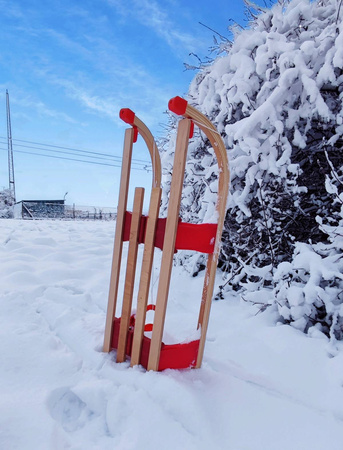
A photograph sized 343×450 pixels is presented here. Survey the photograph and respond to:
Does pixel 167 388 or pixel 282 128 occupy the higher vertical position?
pixel 282 128

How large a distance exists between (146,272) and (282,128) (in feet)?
5.34

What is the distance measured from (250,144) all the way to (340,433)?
1895 millimetres

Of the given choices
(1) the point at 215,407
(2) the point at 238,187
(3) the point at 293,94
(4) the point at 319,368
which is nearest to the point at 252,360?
(4) the point at 319,368

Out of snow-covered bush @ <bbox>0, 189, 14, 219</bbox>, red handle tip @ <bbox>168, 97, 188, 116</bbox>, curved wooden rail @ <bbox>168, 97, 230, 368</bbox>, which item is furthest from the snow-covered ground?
snow-covered bush @ <bbox>0, 189, 14, 219</bbox>

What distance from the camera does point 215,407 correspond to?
52.4 inches

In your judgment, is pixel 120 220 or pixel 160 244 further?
pixel 120 220

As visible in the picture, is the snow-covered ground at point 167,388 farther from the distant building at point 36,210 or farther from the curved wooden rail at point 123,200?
the distant building at point 36,210

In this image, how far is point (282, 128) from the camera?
2.34 m

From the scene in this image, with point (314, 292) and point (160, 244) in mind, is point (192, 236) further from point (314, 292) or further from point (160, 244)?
point (314, 292)

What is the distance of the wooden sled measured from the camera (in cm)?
145

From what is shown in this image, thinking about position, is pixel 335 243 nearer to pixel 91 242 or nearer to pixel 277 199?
pixel 277 199

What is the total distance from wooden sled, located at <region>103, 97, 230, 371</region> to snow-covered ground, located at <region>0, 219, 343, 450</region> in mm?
93

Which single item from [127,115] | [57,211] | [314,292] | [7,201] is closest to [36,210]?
[57,211]

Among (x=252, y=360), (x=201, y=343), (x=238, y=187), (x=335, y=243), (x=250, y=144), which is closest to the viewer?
(x=201, y=343)
